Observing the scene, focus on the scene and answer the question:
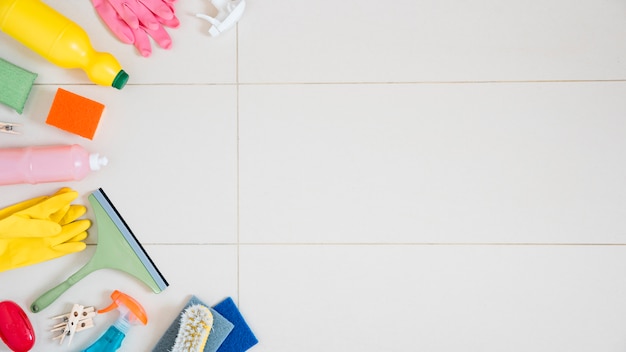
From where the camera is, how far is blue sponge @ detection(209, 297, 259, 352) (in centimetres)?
95

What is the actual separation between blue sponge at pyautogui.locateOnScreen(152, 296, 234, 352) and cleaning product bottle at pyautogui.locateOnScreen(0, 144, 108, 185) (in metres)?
0.31

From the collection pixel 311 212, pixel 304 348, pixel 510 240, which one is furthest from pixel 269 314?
pixel 510 240

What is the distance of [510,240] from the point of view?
98 cm

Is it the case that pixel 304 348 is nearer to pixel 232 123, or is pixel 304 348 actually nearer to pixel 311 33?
pixel 232 123

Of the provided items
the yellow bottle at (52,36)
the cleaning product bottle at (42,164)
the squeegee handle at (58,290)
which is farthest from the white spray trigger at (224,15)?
the squeegee handle at (58,290)

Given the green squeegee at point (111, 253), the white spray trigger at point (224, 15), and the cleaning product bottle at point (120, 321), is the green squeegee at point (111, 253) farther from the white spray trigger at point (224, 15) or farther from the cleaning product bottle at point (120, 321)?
the white spray trigger at point (224, 15)

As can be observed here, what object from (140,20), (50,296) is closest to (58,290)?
(50,296)

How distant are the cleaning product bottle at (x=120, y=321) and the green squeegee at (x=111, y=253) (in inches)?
1.7

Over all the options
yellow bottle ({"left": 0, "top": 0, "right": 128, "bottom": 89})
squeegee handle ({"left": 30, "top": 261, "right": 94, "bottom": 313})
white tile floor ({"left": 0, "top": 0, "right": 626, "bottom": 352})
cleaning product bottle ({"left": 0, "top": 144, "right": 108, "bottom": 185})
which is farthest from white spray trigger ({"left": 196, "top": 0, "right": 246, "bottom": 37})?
squeegee handle ({"left": 30, "top": 261, "right": 94, "bottom": 313})

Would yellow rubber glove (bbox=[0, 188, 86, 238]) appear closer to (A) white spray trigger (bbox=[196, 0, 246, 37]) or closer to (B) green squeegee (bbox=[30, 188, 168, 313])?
(B) green squeegee (bbox=[30, 188, 168, 313])

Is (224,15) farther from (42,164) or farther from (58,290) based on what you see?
(58,290)

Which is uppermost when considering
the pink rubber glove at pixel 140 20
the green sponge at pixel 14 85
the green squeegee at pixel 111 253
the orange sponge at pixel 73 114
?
the pink rubber glove at pixel 140 20

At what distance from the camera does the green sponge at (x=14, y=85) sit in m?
0.92

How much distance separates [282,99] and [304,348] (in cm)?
46
